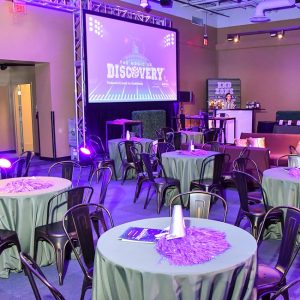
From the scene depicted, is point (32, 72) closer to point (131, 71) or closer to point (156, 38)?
point (131, 71)

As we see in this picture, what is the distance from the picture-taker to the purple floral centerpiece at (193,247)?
213cm

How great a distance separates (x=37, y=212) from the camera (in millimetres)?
3625

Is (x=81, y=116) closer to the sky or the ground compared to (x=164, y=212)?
closer to the sky

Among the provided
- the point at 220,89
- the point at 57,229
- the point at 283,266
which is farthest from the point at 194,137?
the point at 283,266

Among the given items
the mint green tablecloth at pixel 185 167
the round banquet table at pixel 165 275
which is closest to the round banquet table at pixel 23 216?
the round banquet table at pixel 165 275

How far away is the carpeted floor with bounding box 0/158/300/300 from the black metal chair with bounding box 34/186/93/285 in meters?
0.16

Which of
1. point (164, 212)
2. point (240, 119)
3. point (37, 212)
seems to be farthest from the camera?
point (240, 119)

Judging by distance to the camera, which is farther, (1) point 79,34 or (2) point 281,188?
(1) point 79,34

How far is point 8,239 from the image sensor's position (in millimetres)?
3441

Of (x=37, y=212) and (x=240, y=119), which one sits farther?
(x=240, y=119)

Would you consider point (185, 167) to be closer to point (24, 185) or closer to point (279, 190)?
point (279, 190)

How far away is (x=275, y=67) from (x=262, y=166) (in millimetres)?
8319

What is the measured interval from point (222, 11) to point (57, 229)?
12575 mm

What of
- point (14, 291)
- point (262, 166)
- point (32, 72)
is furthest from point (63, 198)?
point (32, 72)
